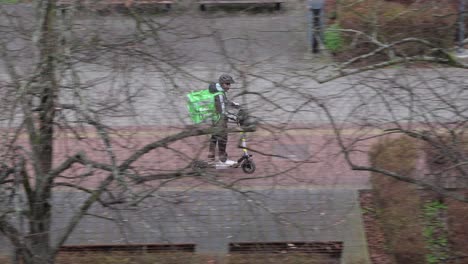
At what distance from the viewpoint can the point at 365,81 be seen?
6277 millimetres

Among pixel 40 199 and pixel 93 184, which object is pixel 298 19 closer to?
pixel 93 184

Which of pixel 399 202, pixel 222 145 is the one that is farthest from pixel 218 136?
pixel 399 202

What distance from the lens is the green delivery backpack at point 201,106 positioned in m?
5.37

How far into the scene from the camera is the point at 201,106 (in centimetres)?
548

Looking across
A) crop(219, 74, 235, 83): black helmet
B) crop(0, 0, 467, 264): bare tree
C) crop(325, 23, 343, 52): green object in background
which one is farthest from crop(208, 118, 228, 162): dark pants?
crop(325, 23, 343, 52): green object in background

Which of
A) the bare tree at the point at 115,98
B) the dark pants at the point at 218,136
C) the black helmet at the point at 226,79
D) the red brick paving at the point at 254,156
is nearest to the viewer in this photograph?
the dark pants at the point at 218,136

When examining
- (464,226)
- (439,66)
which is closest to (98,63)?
(439,66)

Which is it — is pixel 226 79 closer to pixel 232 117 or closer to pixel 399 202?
pixel 232 117

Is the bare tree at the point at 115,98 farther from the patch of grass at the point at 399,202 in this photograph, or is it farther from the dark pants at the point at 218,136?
the patch of grass at the point at 399,202

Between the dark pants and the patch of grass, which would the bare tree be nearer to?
the dark pants

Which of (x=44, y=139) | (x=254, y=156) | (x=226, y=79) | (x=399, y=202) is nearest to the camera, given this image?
(x=44, y=139)

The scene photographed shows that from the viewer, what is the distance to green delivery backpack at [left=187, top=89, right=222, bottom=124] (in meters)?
5.37

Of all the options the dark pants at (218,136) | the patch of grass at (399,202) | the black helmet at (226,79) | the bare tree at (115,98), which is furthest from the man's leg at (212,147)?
the patch of grass at (399,202)

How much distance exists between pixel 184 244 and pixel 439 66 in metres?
3.44
